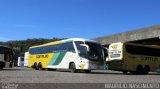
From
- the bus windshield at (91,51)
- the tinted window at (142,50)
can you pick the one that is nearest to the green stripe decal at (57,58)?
the bus windshield at (91,51)

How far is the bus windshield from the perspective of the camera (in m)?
27.6

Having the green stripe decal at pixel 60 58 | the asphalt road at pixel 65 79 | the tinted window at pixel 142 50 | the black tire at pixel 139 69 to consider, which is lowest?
the asphalt road at pixel 65 79

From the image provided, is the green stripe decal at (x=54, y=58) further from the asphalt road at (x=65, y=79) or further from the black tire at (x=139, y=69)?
the asphalt road at (x=65, y=79)

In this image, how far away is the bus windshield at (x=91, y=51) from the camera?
2762 centimetres

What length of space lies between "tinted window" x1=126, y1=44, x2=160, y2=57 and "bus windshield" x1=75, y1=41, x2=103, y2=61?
2.32 meters

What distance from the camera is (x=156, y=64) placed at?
31.3m

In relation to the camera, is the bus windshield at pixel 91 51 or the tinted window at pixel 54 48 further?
the tinted window at pixel 54 48

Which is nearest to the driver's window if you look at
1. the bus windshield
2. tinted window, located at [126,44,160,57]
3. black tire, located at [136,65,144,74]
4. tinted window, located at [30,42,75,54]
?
the bus windshield

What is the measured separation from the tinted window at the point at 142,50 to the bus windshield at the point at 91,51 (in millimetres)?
2324

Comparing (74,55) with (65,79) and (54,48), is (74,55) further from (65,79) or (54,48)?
(65,79)

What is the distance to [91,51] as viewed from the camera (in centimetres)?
2786

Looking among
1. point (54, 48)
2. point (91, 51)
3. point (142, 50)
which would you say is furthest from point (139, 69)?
point (54, 48)

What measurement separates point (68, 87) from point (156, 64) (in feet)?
63.3

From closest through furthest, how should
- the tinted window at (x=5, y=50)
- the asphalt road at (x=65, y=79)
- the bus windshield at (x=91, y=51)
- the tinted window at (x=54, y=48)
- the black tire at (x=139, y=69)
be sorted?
the asphalt road at (x=65, y=79), the bus windshield at (x=91, y=51), the black tire at (x=139, y=69), the tinted window at (x=54, y=48), the tinted window at (x=5, y=50)
